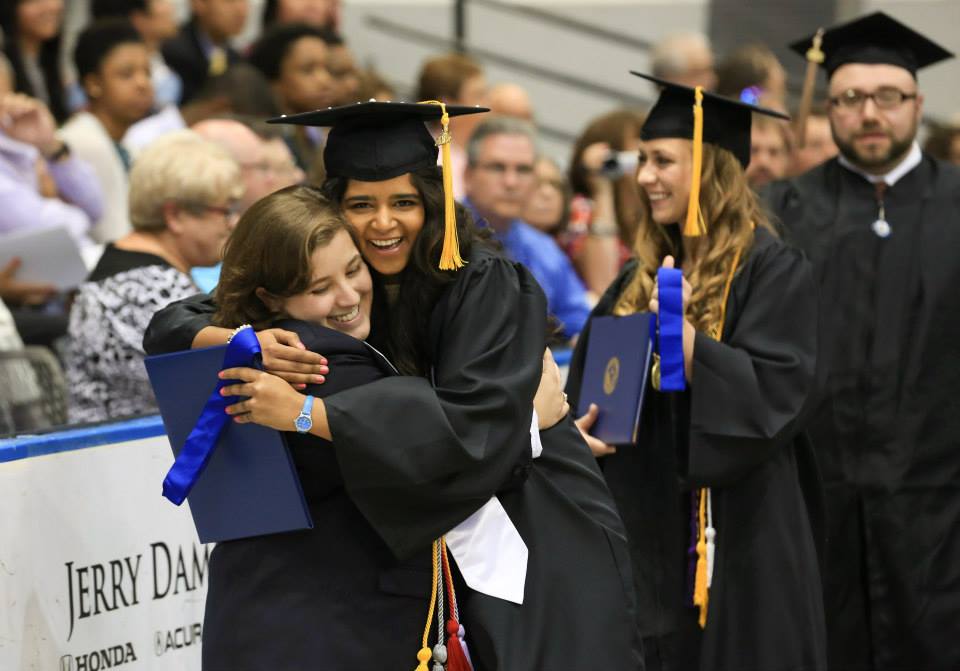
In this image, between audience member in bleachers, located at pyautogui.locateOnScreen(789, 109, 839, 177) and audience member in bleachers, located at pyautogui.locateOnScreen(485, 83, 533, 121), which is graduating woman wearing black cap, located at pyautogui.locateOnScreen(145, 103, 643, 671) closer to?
audience member in bleachers, located at pyautogui.locateOnScreen(789, 109, 839, 177)

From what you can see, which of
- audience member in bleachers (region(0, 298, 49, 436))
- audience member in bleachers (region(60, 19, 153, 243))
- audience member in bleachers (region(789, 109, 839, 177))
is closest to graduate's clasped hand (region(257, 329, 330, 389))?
audience member in bleachers (region(0, 298, 49, 436))

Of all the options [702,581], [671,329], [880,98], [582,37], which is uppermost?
[582,37]

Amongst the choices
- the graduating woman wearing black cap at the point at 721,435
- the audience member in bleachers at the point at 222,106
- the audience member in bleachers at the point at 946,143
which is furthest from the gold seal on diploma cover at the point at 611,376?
the audience member in bleachers at the point at 946,143

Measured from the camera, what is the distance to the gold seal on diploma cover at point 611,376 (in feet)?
15.9

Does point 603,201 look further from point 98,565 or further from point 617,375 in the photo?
point 98,565

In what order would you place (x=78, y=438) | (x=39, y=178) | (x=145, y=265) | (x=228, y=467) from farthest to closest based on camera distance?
1. (x=39, y=178)
2. (x=145, y=265)
3. (x=78, y=438)
4. (x=228, y=467)

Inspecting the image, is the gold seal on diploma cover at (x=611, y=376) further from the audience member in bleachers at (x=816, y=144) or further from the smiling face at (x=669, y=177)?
the audience member in bleachers at (x=816, y=144)

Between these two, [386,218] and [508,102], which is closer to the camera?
[386,218]

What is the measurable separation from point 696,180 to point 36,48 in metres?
4.83

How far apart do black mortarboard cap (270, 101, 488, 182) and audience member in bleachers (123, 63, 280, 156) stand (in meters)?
3.82

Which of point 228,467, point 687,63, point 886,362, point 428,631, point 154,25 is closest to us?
point 228,467

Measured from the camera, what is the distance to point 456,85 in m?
8.61

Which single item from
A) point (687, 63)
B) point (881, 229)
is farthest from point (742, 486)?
point (687, 63)

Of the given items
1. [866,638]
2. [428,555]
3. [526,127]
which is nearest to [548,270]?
[526,127]
